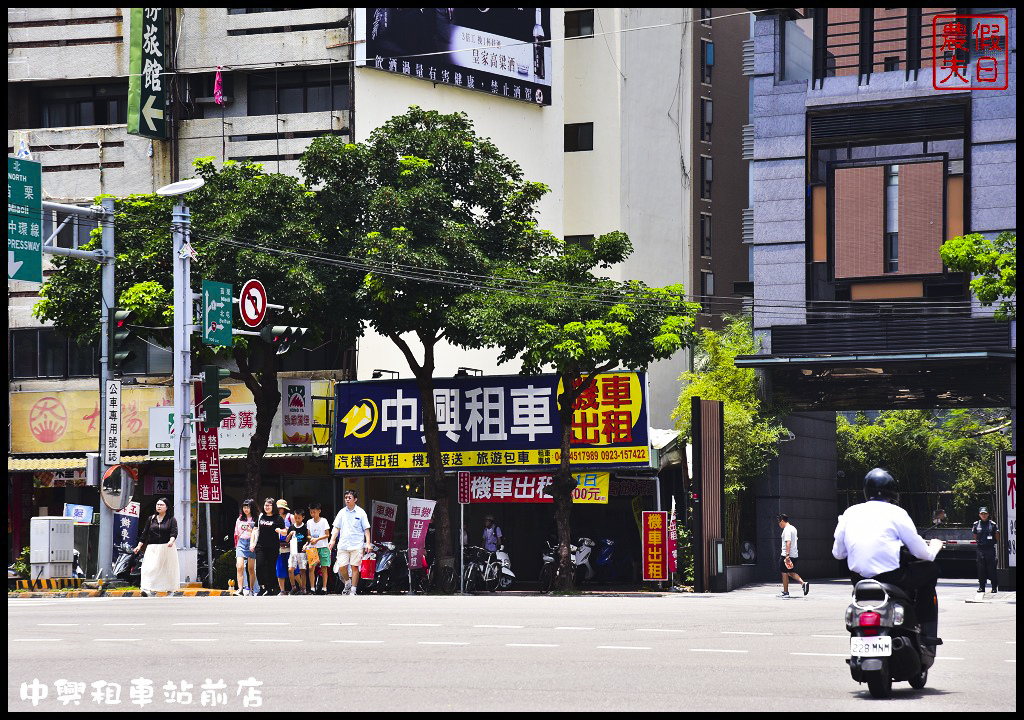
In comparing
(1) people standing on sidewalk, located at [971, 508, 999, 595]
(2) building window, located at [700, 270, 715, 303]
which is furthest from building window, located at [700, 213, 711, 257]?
(1) people standing on sidewalk, located at [971, 508, 999, 595]

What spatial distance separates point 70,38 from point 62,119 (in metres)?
2.28

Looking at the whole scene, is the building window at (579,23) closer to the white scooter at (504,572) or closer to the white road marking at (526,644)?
the white scooter at (504,572)

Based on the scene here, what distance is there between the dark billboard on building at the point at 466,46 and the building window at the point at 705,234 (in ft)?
30.6

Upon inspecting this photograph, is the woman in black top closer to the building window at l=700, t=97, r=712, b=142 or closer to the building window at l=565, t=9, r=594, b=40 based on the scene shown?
the building window at l=565, t=9, r=594, b=40

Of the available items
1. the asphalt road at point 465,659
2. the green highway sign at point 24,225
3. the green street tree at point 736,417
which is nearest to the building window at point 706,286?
the green street tree at point 736,417

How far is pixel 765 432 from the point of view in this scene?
1309 inches

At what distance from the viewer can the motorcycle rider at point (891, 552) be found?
10328mm

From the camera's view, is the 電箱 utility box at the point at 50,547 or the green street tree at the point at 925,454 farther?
the green street tree at the point at 925,454

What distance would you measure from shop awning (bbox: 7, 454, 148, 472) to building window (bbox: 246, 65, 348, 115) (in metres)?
10.3

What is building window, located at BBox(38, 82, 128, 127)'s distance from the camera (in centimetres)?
4016

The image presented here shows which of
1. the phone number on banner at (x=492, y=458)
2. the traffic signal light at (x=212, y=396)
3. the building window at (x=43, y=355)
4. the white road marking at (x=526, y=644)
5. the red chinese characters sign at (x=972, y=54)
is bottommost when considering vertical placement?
the white road marking at (x=526, y=644)

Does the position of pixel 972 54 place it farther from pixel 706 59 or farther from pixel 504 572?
pixel 706 59

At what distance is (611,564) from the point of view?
31.2m

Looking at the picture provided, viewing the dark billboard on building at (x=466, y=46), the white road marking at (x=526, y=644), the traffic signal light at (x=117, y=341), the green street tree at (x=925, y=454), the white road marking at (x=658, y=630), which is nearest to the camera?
the white road marking at (x=526, y=644)
